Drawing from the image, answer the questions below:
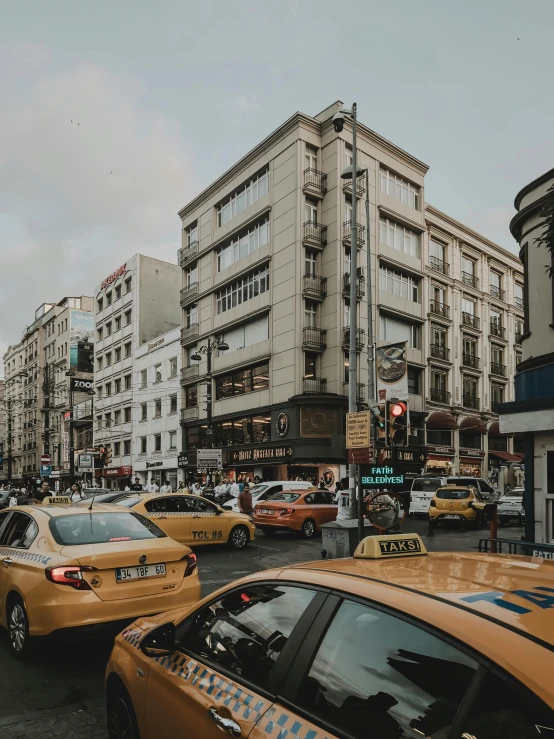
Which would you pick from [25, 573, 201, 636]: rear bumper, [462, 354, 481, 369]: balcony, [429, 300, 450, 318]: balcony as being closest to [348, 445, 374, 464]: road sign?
[25, 573, 201, 636]: rear bumper

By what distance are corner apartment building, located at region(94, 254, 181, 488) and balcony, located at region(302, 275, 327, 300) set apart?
70.4 feet

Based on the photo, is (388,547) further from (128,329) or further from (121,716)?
(128,329)

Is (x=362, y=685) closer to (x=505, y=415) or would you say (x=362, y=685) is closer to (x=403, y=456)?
(x=505, y=415)

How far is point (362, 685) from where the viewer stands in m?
2.29

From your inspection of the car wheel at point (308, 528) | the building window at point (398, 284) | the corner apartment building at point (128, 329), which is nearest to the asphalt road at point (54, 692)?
the car wheel at point (308, 528)

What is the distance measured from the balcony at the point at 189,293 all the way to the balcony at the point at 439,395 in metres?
18.0

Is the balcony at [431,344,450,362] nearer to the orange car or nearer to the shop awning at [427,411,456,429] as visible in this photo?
the shop awning at [427,411,456,429]

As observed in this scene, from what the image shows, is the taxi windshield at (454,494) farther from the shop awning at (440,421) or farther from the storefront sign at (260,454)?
the shop awning at (440,421)

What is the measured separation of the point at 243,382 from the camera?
39781 millimetres

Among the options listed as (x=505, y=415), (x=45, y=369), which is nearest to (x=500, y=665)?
(x=505, y=415)

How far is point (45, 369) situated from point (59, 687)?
7722cm

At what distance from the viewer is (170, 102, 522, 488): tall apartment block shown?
3538cm

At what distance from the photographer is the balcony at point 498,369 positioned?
4998cm

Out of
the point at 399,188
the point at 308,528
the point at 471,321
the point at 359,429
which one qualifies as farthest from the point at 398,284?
the point at 359,429
